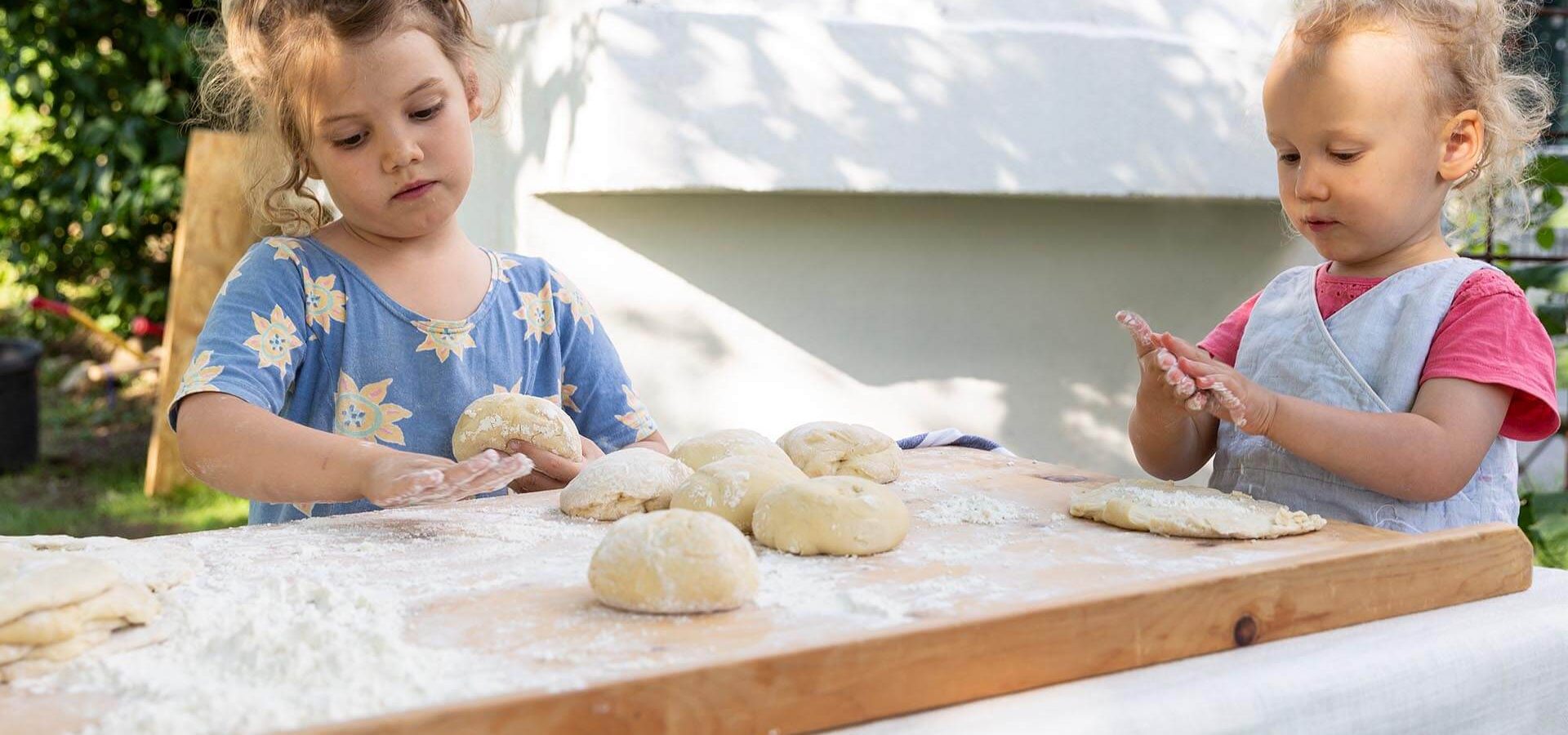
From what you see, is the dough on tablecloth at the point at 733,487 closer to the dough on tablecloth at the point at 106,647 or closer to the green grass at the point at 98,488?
the dough on tablecloth at the point at 106,647

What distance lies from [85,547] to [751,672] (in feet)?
3.04

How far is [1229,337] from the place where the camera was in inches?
87.9

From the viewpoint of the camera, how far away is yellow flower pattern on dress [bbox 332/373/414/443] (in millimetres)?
2158

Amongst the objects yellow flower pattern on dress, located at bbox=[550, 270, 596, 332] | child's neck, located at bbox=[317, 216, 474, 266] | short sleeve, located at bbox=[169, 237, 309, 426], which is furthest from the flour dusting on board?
yellow flower pattern on dress, located at bbox=[550, 270, 596, 332]

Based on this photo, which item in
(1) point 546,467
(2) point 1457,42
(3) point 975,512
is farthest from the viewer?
(1) point 546,467

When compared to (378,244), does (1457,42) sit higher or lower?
higher

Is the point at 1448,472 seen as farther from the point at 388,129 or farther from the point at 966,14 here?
the point at 966,14

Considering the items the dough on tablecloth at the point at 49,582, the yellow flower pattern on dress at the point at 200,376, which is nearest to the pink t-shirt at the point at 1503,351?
the dough on tablecloth at the point at 49,582

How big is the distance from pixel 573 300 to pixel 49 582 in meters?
1.39

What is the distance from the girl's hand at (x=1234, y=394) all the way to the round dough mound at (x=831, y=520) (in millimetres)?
491

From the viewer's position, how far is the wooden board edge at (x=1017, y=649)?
995 millimetres

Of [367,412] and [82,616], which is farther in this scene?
[367,412]

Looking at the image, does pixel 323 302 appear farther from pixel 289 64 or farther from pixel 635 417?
pixel 635 417

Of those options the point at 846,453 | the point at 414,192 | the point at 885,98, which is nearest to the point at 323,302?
the point at 414,192
